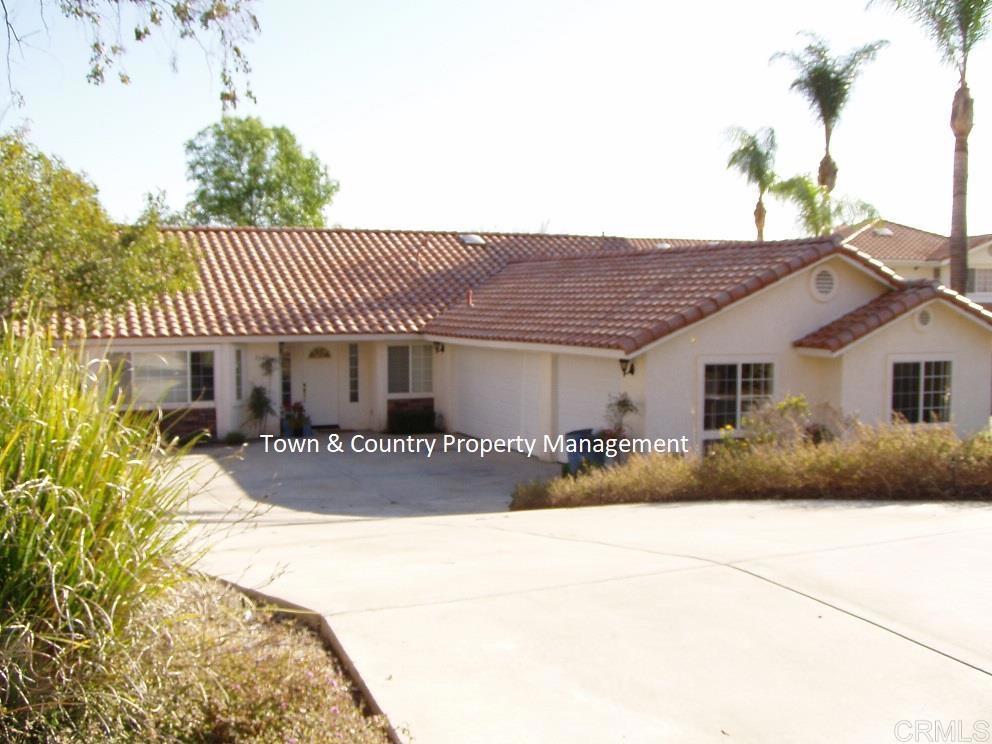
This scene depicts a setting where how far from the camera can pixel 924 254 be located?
40.7 m

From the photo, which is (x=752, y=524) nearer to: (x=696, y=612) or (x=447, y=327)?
(x=696, y=612)

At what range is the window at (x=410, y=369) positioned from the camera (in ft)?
80.9

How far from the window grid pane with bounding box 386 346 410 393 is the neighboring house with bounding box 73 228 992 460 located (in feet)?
0.12

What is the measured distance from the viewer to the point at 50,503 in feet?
15.6

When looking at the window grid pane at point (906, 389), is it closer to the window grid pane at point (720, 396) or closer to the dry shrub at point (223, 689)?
the window grid pane at point (720, 396)

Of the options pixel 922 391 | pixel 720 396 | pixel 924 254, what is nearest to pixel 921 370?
pixel 922 391

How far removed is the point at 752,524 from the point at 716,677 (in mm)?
4896

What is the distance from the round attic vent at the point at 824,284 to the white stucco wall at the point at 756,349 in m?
0.09

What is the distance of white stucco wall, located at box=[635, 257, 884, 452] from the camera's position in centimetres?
1678

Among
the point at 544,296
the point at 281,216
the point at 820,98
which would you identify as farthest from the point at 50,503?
the point at 281,216

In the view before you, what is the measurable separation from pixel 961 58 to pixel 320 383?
18.7 meters

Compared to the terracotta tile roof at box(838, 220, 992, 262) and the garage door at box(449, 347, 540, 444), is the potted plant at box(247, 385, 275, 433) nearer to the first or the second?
the garage door at box(449, 347, 540, 444)

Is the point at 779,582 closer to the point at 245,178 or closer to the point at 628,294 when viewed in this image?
the point at 628,294

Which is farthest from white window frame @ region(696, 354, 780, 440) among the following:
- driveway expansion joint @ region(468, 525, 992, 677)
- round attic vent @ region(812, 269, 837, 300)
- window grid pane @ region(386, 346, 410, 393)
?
window grid pane @ region(386, 346, 410, 393)
